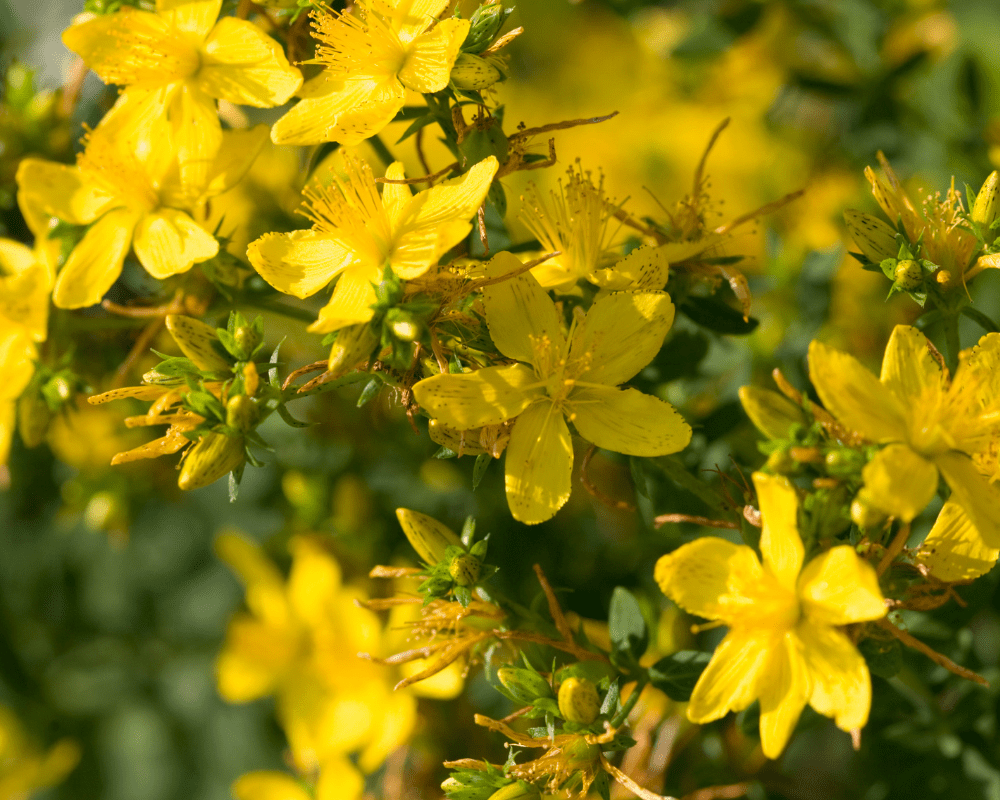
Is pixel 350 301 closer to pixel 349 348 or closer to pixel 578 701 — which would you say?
pixel 349 348

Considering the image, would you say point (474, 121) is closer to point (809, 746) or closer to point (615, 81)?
point (809, 746)

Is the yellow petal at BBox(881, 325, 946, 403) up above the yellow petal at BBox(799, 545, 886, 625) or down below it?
above

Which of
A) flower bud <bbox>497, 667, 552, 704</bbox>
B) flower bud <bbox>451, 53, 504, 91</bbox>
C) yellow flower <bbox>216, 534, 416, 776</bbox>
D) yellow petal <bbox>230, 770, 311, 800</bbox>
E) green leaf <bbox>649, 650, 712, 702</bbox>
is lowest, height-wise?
yellow petal <bbox>230, 770, 311, 800</bbox>

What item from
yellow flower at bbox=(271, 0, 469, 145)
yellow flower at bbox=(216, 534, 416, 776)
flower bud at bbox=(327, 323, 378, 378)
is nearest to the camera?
flower bud at bbox=(327, 323, 378, 378)

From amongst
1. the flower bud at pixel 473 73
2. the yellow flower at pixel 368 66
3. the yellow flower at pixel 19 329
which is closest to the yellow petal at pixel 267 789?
the yellow flower at pixel 19 329

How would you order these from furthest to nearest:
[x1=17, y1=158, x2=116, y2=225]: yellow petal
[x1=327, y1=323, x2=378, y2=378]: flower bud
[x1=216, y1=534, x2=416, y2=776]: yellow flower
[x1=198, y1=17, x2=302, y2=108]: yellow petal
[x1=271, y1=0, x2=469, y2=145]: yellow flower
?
1. [x1=216, y1=534, x2=416, y2=776]: yellow flower
2. [x1=17, y1=158, x2=116, y2=225]: yellow petal
3. [x1=198, y1=17, x2=302, y2=108]: yellow petal
4. [x1=271, y1=0, x2=469, y2=145]: yellow flower
5. [x1=327, y1=323, x2=378, y2=378]: flower bud

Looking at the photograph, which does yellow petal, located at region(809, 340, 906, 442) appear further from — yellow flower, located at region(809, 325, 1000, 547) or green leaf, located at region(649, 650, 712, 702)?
green leaf, located at region(649, 650, 712, 702)

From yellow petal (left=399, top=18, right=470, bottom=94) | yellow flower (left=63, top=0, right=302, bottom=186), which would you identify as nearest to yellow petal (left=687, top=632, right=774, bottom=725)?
yellow petal (left=399, top=18, right=470, bottom=94)

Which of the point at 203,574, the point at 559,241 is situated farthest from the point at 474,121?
the point at 203,574

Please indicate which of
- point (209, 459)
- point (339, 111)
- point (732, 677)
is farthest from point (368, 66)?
point (732, 677)
